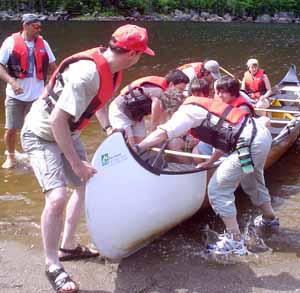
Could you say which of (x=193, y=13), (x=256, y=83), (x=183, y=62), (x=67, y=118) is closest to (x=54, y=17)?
(x=193, y=13)

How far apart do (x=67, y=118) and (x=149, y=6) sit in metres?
45.4

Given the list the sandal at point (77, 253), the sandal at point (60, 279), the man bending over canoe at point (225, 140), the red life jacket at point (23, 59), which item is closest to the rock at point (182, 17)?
the red life jacket at point (23, 59)

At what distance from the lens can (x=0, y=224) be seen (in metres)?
5.23

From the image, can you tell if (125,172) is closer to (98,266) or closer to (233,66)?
(98,266)

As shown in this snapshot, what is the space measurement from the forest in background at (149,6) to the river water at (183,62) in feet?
43.8

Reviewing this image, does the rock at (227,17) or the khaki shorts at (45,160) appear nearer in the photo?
the khaki shorts at (45,160)

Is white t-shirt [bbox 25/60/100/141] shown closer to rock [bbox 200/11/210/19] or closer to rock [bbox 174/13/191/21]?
rock [bbox 174/13/191/21]

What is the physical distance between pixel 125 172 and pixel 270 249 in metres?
1.51

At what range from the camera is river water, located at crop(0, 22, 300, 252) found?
5.33 metres

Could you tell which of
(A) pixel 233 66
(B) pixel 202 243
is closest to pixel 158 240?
(B) pixel 202 243

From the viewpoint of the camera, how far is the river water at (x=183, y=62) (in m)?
5.33

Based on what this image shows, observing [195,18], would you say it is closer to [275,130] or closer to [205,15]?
[205,15]

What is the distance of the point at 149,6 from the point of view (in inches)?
1865

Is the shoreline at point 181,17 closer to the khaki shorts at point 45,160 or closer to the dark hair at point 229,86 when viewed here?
the dark hair at point 229,86
